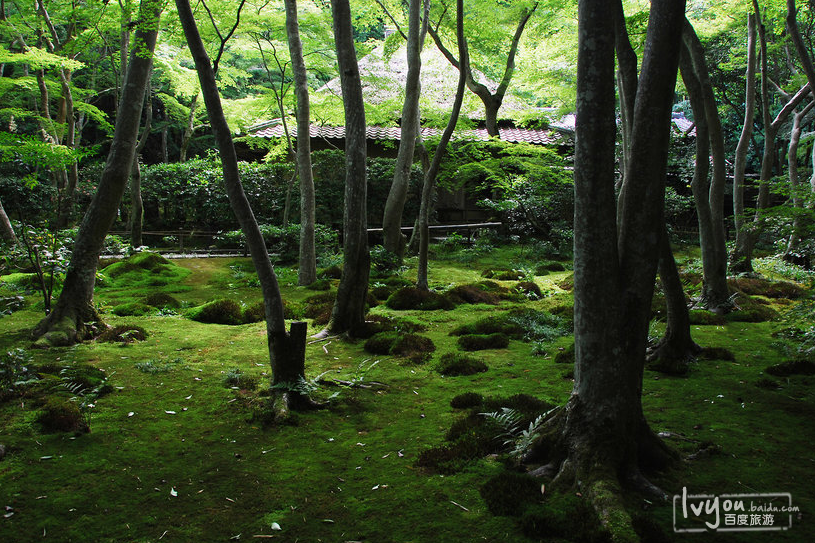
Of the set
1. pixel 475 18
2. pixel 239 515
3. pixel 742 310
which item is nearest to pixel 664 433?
pixel 239 515

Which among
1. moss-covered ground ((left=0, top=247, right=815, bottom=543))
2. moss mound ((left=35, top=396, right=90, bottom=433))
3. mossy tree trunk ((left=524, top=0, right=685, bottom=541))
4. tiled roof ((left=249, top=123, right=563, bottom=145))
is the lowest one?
moss-covered ground ((left=0, top=247, right=815, bottom=543))

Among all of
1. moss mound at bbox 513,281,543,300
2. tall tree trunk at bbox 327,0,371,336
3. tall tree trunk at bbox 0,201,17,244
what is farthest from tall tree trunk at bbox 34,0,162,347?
moss mound at bbox 513,281,543,300

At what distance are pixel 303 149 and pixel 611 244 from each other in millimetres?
8634

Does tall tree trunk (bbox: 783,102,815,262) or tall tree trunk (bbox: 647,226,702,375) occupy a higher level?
tall tree trunk (bbox: 783,102,815,262)

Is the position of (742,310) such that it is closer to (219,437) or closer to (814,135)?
(219,437)

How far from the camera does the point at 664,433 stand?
3.89 meters

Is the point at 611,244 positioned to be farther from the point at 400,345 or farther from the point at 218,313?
the point at 218,313

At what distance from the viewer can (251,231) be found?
14.9 ft

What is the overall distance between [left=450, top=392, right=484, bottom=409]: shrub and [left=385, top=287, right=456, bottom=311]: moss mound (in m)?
4.16

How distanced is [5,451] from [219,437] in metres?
1.41

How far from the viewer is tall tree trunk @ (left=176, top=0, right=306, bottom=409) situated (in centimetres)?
443

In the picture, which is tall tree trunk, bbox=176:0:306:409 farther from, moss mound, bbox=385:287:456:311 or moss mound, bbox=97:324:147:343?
moss mound, bbox=385:287:456:311

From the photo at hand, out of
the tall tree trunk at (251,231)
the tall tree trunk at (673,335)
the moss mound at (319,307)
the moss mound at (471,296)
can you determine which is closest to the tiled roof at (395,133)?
the moss mound at (471,296)

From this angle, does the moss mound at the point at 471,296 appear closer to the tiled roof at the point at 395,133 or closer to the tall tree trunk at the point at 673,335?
the tall tree trunk at the point at 673,335
